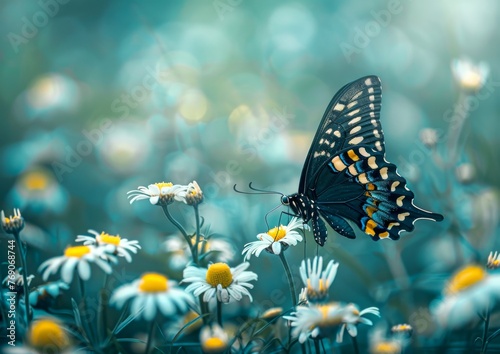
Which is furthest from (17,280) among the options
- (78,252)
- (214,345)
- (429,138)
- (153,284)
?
(429,138)

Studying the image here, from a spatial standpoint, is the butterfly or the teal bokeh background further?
the teal bokeh background

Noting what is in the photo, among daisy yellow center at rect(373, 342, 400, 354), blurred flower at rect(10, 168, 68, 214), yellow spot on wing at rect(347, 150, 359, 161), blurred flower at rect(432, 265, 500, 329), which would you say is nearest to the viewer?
blurred flower at rect(432, 265, 500, 329)

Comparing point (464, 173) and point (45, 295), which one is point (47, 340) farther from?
point (464, 173)

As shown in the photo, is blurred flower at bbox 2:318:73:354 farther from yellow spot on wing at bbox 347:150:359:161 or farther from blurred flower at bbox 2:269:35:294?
yellow spot on wing at bbox 347:150:359:161

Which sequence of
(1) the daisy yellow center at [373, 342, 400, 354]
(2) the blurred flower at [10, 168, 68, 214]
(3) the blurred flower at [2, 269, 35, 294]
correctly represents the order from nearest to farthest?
(1) the daisy yellow center at [373, 342, 400, 354], (3) the blurred flower at [2, 269, 35, 294], (2) the blurred flower at [10, 168, 68, 214]

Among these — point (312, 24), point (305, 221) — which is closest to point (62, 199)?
point (305, 221)

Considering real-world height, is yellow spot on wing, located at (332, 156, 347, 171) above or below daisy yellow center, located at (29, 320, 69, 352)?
above

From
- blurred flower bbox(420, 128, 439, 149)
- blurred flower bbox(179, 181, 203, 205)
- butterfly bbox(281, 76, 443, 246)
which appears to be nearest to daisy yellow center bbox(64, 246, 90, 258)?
blurred flower bbox(179, 181, 203, 205)
